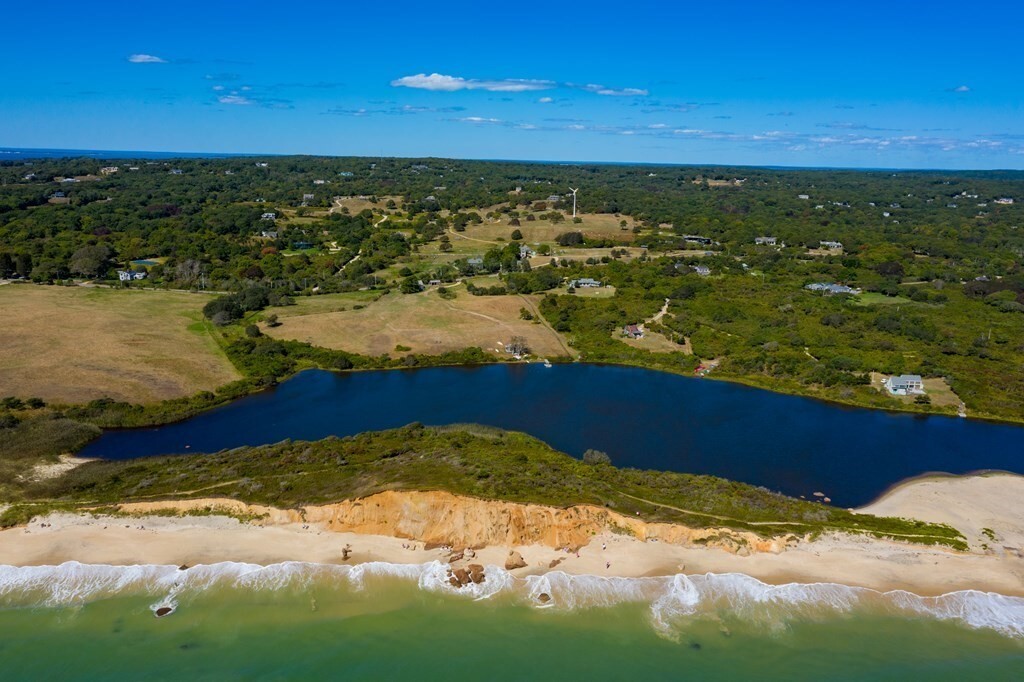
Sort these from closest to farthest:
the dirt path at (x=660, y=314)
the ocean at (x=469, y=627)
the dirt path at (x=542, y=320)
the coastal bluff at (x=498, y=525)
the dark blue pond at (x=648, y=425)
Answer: the ocean at (x=469, y=627)
the coastal bluff at (x=498, y=525)
the dark blue pond at (x=648, y=425)
the dirt path at (x=542, y=320)
the dirt path at (x=660, y=314)

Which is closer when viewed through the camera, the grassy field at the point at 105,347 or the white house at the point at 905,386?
the grassy field at the point at 105,347

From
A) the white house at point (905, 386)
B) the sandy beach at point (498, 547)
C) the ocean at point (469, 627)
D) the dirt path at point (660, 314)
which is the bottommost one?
the ocean at point (469, 627)

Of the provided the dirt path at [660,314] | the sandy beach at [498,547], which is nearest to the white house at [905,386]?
the sandy beach at [498,547]

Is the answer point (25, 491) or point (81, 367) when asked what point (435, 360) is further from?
point (25, 491)

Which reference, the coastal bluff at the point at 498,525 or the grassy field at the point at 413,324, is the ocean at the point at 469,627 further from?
the grassy field at the point at 413,324

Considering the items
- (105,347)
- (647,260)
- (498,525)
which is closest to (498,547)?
(498,525)

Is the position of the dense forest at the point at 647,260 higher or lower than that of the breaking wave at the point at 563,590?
higher

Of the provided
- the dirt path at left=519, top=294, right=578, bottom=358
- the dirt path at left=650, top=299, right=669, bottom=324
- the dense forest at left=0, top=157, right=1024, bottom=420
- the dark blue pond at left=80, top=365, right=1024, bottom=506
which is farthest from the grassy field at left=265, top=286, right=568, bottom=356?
the dirt path at left=650, top=299, right=669, bottom=324
